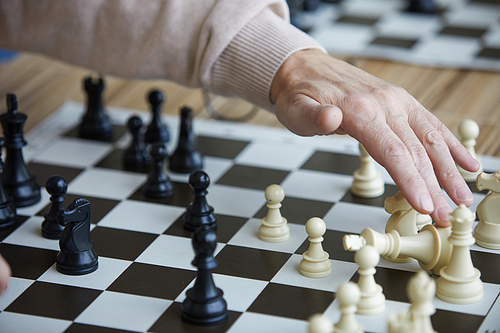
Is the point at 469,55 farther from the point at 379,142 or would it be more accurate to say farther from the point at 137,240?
the point at 137,240

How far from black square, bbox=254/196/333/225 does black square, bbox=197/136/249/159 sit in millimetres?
317

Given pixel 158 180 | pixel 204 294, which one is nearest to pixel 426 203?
pixel 204 294

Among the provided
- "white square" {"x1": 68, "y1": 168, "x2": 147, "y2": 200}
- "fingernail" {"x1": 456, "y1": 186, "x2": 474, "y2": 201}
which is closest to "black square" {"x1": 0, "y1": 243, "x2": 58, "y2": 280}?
"white square" {"x1": 68, "y1": 168, "x2": 147, "y2": 200}

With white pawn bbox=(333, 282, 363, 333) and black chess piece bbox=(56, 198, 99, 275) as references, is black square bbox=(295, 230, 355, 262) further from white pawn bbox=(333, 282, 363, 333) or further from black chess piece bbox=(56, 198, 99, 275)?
black chess piece bbox=(56, 198, 99, 275)

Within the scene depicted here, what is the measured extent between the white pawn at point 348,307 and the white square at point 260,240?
339mm

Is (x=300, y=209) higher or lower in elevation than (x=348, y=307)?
lower

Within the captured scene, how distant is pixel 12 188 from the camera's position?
1516 millimetres

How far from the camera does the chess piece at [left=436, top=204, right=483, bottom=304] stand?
111cm

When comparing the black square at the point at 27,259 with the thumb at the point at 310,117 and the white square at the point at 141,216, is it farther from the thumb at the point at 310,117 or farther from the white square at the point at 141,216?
the thumb at the point at 310,117

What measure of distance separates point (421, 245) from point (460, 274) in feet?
0.28

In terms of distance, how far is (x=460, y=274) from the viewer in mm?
1128

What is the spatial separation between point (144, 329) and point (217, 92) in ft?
2.33

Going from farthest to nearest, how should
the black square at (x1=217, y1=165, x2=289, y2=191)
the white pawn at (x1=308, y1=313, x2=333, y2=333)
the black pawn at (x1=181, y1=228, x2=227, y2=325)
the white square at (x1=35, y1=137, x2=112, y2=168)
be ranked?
the white square at (x1=35, y1=137, x2=112, y2=168), the black square at (x1=217, y1=165, x2=289, y2=191), the black pawn at (x1=181, y1=228, x2=227, y2=325), the white pawn at (x1=308, y1=313, x2=333, y2=333)

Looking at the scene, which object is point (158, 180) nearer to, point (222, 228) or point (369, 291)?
point (222, 228)
